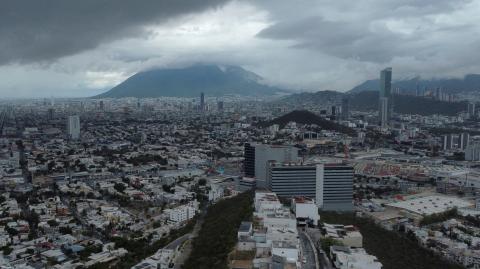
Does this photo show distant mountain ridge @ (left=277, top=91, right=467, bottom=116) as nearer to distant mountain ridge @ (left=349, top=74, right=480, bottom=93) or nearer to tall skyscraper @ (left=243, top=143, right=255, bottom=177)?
distant mountain ridge @ (left=349, top=74, right=480, bottom=93)

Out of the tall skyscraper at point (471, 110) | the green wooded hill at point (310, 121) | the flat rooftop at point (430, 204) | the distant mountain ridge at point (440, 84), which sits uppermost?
the distant mountain ridge at point (440, 84)

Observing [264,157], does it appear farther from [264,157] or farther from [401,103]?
[401,103]

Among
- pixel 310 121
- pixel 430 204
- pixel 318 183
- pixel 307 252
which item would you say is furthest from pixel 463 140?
pixel 307 252

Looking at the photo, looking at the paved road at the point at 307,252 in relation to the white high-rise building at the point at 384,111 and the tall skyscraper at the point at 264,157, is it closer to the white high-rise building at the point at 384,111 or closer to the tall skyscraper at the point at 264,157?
the tall skyscraper at the point at 264,157

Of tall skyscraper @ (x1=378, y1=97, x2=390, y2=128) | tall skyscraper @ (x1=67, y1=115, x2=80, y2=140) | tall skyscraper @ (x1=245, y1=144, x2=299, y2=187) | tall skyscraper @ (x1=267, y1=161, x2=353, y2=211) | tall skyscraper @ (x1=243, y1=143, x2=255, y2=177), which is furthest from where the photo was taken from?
tall skyscraper @ (x1=378, y1=97, x2=390, y2=128)

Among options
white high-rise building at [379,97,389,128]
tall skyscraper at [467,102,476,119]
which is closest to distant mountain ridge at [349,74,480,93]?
tall skyscraper at [467,102,476,119]

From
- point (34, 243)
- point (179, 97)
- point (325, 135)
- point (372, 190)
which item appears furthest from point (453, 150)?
point (179, 97)

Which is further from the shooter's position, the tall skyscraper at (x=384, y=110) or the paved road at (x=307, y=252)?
the tall skyscraper at (x=384, y=110)

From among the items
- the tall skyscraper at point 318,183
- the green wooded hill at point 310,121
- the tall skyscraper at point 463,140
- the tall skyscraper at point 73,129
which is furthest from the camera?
the green wooded hill at point 310,121

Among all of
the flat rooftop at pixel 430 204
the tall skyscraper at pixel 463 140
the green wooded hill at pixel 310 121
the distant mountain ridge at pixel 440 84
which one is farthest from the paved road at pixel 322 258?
the distant mountain ridge at pixel 440 84
